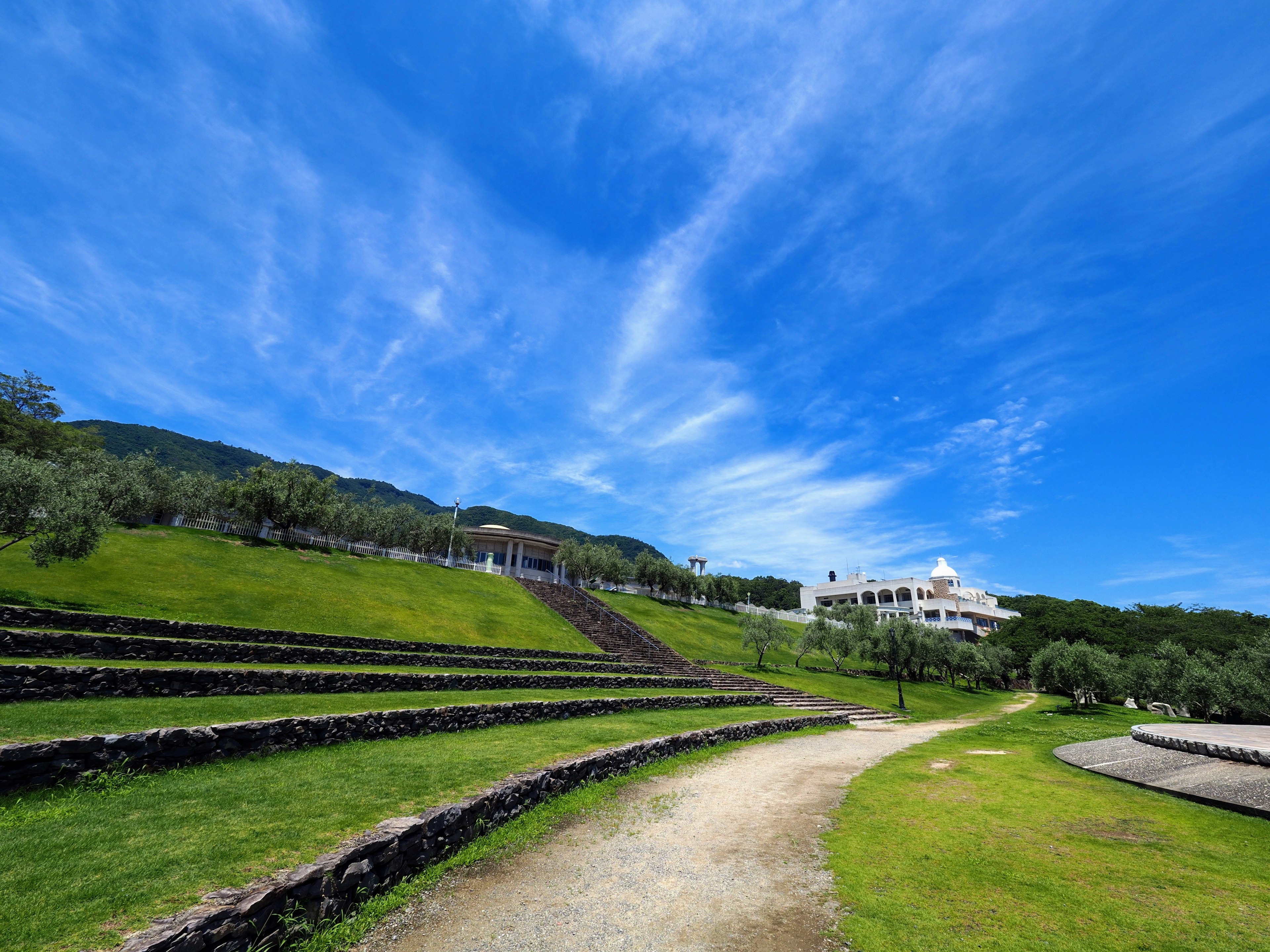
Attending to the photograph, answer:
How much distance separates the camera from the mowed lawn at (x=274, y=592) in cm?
2145

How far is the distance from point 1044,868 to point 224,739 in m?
14.0

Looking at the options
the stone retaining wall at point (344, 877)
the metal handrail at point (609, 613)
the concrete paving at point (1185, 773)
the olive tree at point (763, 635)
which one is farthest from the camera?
the olive tree at point (763, 635)

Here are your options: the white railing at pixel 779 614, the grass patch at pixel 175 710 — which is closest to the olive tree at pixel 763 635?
the grass patch at pixel 175 710

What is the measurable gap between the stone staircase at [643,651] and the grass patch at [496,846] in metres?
16.7

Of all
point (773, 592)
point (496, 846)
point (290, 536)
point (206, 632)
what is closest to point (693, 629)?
point (290, 536)

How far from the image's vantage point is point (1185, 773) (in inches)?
522

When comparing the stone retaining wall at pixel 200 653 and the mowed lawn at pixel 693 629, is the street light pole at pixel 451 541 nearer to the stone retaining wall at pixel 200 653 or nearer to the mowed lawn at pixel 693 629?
the mowed lawn at pixel 693 629

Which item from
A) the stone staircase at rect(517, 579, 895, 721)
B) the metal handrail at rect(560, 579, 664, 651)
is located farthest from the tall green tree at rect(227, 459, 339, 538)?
the metal handrail at rect(560, 579, 664, 651)

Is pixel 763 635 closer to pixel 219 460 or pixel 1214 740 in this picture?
pixel 1214 740

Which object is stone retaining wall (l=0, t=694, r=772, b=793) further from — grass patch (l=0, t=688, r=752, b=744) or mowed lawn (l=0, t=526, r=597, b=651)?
mowed lawn (l=0, t=526, r=597, b=651)

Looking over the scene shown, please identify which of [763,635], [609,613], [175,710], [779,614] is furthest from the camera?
[779,614]

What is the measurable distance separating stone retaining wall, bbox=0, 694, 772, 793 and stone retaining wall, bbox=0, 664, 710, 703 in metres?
4.02

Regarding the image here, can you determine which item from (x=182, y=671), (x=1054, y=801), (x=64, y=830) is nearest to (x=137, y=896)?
(x=64, y=830)

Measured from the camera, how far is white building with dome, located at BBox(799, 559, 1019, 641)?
8825 centimetres
